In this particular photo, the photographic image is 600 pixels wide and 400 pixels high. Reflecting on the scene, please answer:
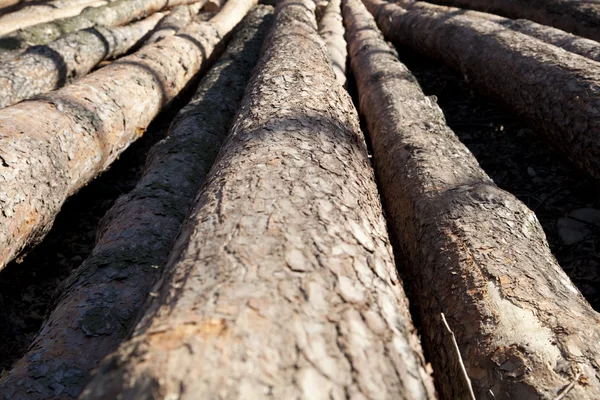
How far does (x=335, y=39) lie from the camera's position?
5.12 metres

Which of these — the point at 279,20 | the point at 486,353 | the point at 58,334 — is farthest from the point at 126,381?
the point at 279,20

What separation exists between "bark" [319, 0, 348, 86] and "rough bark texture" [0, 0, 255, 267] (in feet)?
4.81

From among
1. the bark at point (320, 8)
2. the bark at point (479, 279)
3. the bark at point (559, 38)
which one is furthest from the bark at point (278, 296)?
the bark at point (320, 8)

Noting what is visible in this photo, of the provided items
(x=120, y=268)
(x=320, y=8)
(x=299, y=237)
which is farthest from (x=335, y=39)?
(x=299, y=237)

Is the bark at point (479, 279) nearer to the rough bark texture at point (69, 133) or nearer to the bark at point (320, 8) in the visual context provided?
the rough bark texture at point (69, 133)

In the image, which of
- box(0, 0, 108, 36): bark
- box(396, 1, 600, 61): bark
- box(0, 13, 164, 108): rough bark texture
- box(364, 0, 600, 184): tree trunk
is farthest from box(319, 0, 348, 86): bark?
box(0, 0, 108, 36): bark

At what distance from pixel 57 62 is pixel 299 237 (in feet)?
11.9

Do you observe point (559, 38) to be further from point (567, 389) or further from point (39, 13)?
point (39, 13)

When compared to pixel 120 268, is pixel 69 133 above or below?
above

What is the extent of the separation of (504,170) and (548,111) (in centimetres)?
53

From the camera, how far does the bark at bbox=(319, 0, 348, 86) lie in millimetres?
4285

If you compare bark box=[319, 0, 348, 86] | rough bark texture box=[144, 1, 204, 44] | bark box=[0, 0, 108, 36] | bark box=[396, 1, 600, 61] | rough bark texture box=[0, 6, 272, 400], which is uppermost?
bark box=[396, 1, 600, 61]

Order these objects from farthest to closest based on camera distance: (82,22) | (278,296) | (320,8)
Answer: (320,8) → (82,22) → (278,296)

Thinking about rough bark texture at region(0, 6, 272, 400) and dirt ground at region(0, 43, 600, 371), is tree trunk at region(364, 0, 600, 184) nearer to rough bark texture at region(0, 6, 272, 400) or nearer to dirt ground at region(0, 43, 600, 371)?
dirt ground at region(0, 43, 600, 371)
